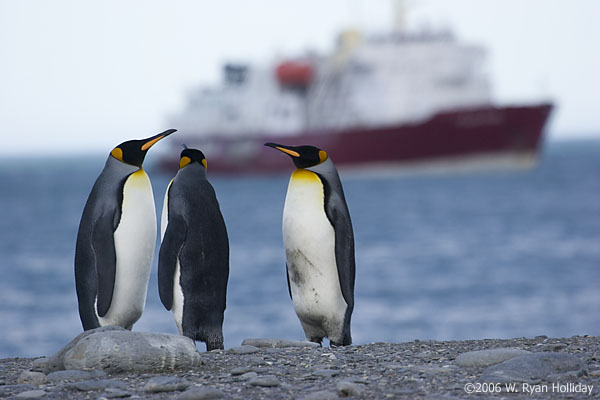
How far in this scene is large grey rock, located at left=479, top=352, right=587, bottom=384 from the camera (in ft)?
11.2

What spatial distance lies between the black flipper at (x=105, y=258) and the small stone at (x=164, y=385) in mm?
1094

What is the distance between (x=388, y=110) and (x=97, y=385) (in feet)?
127

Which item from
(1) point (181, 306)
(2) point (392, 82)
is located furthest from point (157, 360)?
(2) point (392, 82)

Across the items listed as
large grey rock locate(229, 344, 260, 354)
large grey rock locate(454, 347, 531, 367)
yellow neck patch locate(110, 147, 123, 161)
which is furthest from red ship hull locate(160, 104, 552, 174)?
large grey rock locate(454, 347, 531, 367)

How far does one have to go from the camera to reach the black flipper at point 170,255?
4352 millimetres

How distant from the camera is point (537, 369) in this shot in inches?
137

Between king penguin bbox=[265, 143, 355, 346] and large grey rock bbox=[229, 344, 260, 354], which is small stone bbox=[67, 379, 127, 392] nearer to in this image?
large grey rock bbox=[229, 344, 260, 354]

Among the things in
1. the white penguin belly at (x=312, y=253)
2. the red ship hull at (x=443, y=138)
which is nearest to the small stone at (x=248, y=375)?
the white penguin belly at (x=312, y=253)

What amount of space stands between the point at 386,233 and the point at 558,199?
1330cm

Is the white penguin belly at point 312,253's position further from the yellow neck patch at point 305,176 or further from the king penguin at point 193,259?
the king penguin at point 193,259

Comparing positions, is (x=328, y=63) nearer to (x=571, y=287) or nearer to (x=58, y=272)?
(x=58, y=272)

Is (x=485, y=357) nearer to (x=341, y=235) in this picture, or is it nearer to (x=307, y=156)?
(x=341, y=235)

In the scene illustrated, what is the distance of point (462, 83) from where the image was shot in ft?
137

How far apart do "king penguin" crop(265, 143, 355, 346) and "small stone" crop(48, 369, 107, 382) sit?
130 centimetres
